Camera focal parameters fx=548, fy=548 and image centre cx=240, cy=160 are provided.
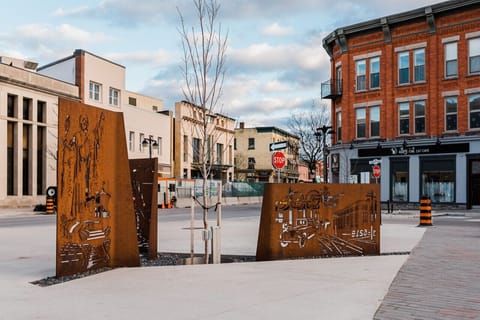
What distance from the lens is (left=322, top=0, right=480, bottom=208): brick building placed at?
35.7 metres

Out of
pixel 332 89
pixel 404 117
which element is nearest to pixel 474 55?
pixel 404 117

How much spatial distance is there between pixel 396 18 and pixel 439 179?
11529 millimetres

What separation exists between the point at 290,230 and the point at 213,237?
5.03 feet

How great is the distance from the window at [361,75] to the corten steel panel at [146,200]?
31.8 meters

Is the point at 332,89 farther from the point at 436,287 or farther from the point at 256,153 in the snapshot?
the point at 256,153

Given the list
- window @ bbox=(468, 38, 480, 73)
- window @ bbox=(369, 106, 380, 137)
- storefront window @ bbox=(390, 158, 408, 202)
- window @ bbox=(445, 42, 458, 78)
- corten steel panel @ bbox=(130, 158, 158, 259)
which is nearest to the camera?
corten steel panel @ bbox=(130, 158, 158, 259)

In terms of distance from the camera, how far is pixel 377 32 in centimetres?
3978

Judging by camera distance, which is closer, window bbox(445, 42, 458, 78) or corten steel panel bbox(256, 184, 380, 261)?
corten steel panel bbox(256, 184, 380, 261)

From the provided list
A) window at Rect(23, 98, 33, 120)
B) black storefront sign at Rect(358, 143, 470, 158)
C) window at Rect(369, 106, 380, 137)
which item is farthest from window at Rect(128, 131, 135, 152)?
window at Rect(369, 106, 380, 137)

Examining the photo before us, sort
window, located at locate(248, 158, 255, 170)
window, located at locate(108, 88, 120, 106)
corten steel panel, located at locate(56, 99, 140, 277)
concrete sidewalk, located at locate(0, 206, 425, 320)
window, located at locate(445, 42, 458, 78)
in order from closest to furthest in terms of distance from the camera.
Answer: concrete sidewalk, located at locate(0, 206, 425, 320) → corten steel panel, located at locate(56, 99, 140, 277) → window, located at locate(445, 42, 458, 78) → window, located at locate(108, 88, 120, 106) → window, located at locate(248, 158, 255, 170)

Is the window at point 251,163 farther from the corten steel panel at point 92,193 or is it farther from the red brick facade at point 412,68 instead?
the corten steel panel at point 92,193

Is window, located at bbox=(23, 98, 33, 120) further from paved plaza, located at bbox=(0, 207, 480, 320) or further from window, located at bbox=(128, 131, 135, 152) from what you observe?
paved plaza, located at bbox=(0, 207, 480, 320)

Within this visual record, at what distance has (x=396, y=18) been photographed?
38219mm

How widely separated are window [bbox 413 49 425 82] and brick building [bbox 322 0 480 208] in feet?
0.22
